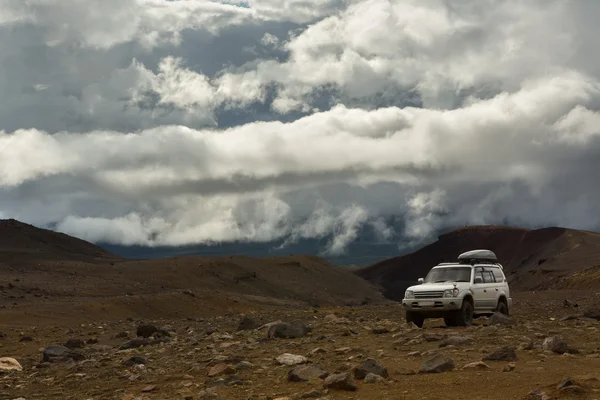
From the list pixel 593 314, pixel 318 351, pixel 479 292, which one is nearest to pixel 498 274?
pixel 479 292

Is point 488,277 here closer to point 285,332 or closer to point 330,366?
point 285,332

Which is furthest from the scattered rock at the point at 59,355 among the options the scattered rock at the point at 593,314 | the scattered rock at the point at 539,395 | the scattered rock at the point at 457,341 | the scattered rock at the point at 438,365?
the scattered rock at the point at 593,314

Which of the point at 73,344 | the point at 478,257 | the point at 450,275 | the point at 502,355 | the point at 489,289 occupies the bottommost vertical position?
the point at 73,344

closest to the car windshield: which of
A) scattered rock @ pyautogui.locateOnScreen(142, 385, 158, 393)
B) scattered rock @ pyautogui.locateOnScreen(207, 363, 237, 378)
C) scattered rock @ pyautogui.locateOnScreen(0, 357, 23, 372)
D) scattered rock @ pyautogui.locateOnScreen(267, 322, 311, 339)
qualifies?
scattered rock @ pyautogui.locateOnScreen(267, 322, 311, 339)

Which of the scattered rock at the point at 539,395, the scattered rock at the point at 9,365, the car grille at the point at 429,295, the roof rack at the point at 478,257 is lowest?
the scattered rock at the point at 9,365

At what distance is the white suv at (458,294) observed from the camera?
1019 inches

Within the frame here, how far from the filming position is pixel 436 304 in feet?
84.8

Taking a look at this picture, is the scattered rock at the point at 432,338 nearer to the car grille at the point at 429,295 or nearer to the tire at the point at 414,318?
the car grille at the point at 429,295

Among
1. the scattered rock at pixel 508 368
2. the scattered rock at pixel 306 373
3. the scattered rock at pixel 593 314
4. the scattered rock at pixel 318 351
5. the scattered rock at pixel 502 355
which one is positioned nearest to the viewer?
the scattered rock at pixel 508 368

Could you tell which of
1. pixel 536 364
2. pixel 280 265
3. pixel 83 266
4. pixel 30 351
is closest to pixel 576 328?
pixel 536 364

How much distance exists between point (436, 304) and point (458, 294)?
0.81 meters

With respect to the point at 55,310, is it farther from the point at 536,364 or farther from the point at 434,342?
the point at 536,364

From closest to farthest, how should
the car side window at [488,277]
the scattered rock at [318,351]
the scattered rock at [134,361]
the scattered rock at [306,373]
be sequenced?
the scattered rock at [306,373] < the scattered rock at [318,351] < the scattered rock at [134,361] < the car side window at [488,277]

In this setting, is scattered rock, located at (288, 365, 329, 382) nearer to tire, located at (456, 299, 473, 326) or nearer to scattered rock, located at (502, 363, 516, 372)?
scattered rock, located at (502, 363, 516, 372)
